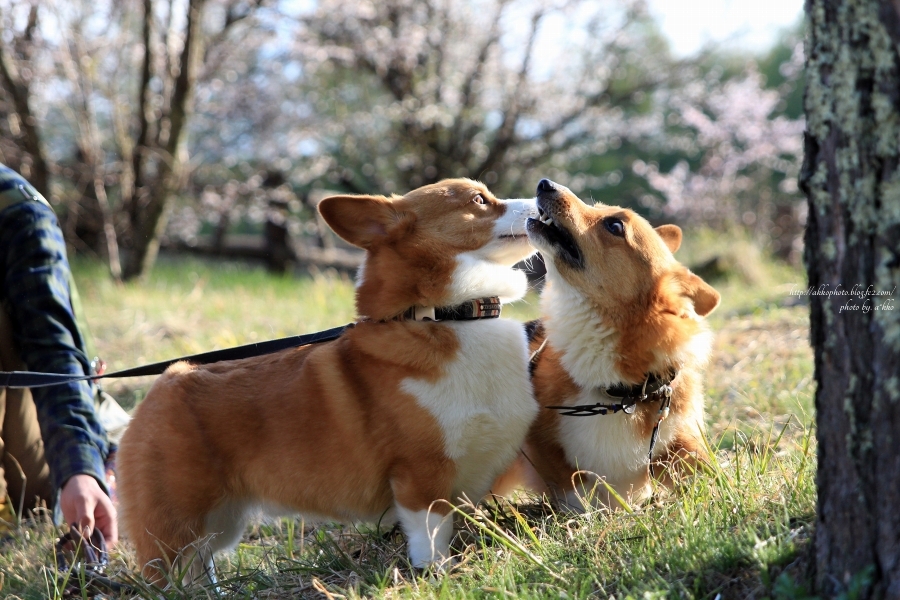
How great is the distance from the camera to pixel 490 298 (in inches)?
96.8

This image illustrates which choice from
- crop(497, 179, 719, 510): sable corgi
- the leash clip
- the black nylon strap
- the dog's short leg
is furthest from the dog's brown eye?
the dog's short leg

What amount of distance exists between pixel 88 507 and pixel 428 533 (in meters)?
1.18

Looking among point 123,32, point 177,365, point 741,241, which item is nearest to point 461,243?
Result: point 177,365

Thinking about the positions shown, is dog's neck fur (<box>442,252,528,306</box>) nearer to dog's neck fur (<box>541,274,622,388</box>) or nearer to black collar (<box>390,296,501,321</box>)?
black collar (<box>390,296,501,321</box>)

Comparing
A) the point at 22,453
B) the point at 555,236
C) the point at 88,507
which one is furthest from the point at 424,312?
the point at 22,453

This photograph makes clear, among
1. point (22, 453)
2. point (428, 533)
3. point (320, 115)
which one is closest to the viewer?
point (428, 533)

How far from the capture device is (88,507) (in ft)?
8.33

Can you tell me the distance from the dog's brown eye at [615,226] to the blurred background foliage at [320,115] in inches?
225

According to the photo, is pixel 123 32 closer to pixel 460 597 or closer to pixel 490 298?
pixel 490 298

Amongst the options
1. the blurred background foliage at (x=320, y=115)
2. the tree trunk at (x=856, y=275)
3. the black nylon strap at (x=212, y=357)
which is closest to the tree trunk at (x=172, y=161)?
the blurred background foliage at (x=320, y=115)

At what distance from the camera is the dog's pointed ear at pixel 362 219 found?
2477 millimetres

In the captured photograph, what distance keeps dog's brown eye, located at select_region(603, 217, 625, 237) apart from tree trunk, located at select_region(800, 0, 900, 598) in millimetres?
1148

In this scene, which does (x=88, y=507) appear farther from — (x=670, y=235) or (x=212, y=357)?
(x=670, y=235)

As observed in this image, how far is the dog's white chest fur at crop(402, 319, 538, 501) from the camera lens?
223 centimetres
